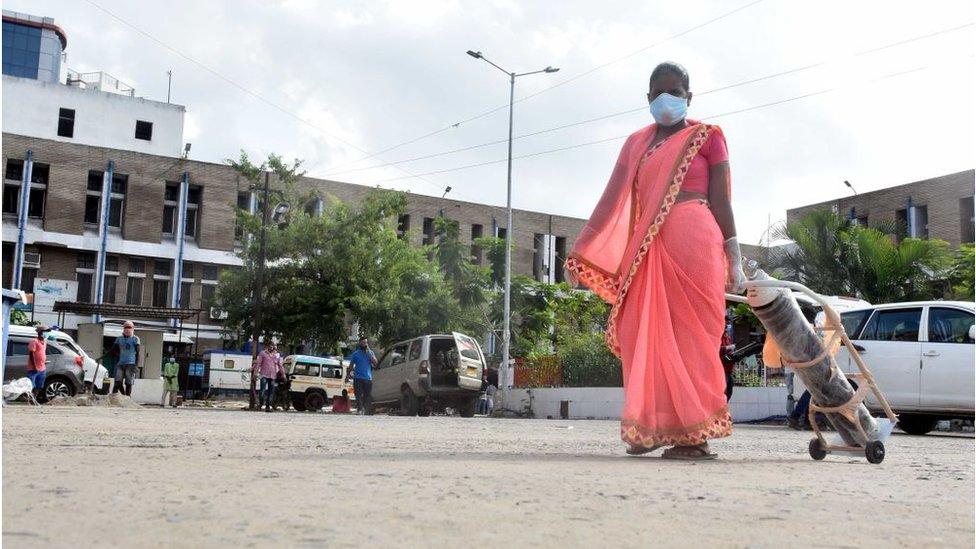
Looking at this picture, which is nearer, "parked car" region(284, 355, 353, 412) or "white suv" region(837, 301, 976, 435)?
"white suv" region(837, 301, 976, 435)

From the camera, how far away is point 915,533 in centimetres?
310

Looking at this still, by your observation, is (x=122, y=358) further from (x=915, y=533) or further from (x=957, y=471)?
(x=915, y=533)

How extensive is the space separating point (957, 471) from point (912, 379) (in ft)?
28.1

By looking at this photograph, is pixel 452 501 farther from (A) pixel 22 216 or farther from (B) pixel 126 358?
(A) pixel 22 216

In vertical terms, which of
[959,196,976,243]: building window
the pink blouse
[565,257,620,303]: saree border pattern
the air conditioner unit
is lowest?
[565,257,620,303]: saree border pattern

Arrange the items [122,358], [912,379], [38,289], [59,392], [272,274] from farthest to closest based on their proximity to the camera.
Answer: [38,289] → [272,274] → [59,392] → [122,358] → [912,379]

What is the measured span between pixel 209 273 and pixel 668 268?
44.0m

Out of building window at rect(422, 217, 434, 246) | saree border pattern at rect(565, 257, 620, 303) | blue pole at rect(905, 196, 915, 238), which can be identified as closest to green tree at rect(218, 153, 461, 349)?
building window at rect(422, 217, 434, 246)

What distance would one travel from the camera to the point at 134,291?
151 feet

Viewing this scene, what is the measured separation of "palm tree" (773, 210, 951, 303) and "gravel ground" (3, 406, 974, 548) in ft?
67.1

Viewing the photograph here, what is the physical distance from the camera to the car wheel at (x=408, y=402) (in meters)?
23.5

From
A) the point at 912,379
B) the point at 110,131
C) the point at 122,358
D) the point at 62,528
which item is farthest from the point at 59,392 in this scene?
the point at 110,131

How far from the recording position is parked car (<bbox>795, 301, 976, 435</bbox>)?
13.6 metres

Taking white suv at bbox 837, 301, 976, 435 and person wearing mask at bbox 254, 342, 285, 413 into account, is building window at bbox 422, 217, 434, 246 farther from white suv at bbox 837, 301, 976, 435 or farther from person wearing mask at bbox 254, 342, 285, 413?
white suv at bbox 837, 301, 976, 435
